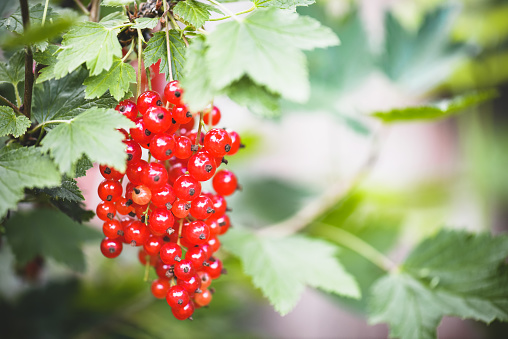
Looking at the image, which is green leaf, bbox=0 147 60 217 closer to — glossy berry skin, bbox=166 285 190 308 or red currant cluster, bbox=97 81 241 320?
red currant cluster, bbox=97 81 241 320

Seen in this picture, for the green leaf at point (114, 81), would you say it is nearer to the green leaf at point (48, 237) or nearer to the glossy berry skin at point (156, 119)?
the glossy berry skin at point (156, 119)

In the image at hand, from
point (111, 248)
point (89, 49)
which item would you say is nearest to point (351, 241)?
point (111, 248)

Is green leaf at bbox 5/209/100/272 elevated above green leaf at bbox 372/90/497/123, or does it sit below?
below

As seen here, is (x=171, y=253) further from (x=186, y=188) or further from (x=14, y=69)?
(x=14, y=69)

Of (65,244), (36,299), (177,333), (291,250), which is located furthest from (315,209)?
(36,299)

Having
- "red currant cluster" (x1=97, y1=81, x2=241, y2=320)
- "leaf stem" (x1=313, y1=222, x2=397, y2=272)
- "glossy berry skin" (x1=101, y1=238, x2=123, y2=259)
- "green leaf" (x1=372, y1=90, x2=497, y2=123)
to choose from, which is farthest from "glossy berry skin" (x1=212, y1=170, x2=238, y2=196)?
"leaf stem" (x1=313, y1=222, x2=397, y2=272)
